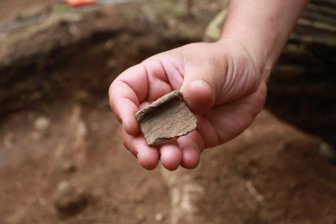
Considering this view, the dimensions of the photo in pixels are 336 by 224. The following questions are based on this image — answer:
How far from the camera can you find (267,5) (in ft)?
3.92

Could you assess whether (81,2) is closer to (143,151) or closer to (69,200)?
(69,200)

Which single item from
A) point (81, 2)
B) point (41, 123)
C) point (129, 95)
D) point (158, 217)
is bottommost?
point (41, 123)

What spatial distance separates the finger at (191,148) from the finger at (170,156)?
2cm

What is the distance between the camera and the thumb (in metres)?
0.92

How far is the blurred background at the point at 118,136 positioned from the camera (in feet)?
5.13

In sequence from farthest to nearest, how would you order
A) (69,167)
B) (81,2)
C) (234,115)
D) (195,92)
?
(81,2) → (69,167) → (234,115) → (195,92)

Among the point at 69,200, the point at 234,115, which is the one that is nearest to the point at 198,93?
the point at 234,115

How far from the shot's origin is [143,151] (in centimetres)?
96

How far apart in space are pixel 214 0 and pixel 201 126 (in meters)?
1.51

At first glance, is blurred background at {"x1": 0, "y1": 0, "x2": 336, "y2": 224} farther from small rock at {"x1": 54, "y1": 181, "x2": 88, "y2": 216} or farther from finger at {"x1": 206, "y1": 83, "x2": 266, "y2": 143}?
finger at {"x1": 206, "y1": 83, "x2": 266, "y2": 143}

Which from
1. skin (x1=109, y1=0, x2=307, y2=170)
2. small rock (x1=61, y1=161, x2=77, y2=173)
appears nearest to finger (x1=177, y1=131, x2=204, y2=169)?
skin (x1=109, y1=0, x2=307, y2=170)

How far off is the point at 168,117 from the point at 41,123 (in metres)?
1.35

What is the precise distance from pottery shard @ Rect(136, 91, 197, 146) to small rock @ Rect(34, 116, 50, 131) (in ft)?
4.35

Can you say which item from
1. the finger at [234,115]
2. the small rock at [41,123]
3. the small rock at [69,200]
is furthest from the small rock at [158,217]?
the small rock at [41,123]
